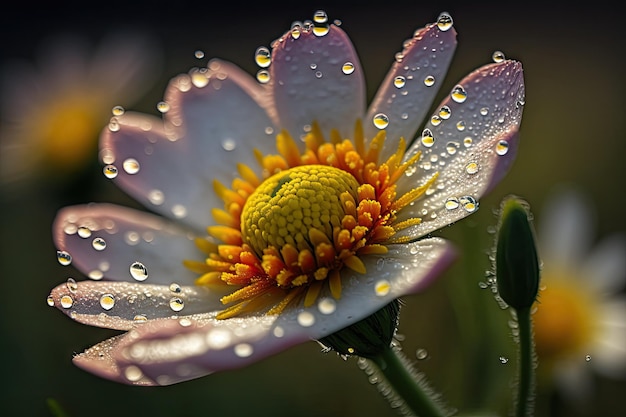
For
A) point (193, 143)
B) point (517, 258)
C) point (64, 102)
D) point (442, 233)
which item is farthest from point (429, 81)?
point (64, 102)

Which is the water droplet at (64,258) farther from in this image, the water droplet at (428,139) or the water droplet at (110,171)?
the water droplet at (428,139)

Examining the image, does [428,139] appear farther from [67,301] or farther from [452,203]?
[67,301]

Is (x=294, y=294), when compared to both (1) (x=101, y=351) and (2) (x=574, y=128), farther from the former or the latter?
(2) (x=574, y=128)

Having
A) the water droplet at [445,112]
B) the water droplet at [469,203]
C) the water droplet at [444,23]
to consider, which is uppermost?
the water droplet at [444,23]

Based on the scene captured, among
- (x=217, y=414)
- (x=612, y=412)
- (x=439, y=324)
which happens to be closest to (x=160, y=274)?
(x=217, y=414)

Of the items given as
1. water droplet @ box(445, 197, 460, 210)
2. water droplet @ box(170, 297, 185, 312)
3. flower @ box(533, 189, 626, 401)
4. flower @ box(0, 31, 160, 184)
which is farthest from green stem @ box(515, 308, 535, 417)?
flower @ box(0, 31, 160, 184)

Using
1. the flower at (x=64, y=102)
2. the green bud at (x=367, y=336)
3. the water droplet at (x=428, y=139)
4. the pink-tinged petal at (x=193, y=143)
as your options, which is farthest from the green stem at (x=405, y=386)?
the flower at (x=64, y=102)
